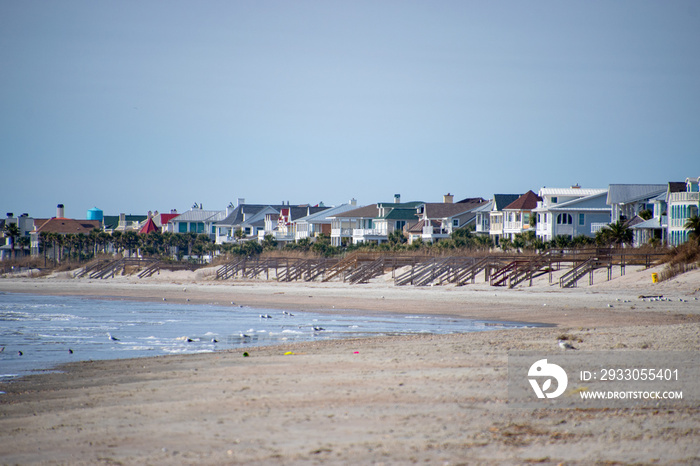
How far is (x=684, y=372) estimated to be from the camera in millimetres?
9078

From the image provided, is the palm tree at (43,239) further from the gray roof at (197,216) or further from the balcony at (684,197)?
the balcony at (684,197)

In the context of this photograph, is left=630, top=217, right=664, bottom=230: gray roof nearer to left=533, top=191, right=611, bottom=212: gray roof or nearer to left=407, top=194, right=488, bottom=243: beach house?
left=533, top=191, right=611, bottom=212: gray roof

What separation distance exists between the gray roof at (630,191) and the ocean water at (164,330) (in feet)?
145

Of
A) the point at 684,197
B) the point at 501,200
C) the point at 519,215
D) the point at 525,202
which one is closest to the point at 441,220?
the point at 501,200

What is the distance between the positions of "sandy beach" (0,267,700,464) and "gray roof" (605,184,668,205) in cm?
5191

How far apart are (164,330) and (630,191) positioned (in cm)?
5445

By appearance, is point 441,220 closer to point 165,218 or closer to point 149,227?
point 149,227

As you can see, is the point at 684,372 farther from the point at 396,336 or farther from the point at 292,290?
the point at 292,290

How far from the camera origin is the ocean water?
594 inches

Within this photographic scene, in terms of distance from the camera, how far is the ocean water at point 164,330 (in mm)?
15086

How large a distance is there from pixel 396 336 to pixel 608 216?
5604 cm

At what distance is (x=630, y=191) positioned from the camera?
6425 cm

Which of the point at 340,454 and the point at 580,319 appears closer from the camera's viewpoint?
the point at 340,454

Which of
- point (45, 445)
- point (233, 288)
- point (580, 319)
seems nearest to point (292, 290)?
point (233, 288)
